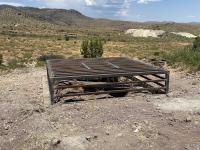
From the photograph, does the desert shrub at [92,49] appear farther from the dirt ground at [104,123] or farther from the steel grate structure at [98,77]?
the dirt ground at [104,123]

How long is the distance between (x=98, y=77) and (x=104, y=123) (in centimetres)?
303

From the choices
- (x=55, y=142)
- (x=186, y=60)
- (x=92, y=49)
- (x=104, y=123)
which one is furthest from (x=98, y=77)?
(x=92, y=49)

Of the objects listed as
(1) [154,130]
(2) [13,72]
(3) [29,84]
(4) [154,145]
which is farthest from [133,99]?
(2) [13,72]

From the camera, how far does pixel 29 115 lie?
10906 millimetres

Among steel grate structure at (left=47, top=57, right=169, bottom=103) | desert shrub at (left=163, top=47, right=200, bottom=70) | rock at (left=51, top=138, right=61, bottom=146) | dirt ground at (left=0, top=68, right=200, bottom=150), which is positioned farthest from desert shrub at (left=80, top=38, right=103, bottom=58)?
rock at (left=51, top=138, right=61, bottom=146)

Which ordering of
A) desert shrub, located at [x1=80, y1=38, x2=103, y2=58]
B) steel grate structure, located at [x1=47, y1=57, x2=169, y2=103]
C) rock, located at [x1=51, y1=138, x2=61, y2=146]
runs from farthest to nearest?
1. desert shrub, located at [x1=80, y1=38, x2=103, y2=58]
2. steel grate structure, located at [x1=47, y1=57, x2=169, y2=103]
3. rock, located at [x1=51, y1=138, x2=61, y2=146]

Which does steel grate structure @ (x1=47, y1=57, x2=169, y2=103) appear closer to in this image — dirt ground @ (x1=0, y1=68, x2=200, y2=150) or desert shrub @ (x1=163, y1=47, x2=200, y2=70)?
dirt ground @ (x1=0, y1=68, x2=200, y2=150)

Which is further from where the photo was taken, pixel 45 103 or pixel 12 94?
pixel 12 94

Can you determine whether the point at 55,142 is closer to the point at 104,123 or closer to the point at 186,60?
the point at 104,123

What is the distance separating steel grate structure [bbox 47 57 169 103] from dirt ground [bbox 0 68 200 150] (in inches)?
15.7

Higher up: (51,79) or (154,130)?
(51,79)

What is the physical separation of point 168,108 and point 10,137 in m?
4.38

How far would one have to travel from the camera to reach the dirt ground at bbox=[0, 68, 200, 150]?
8781 millimetres

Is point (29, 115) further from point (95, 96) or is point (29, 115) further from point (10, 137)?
point (95, 96)
